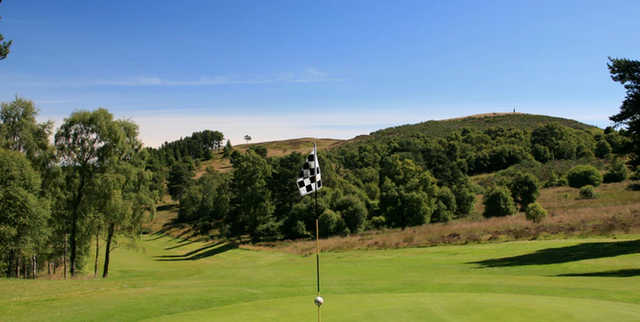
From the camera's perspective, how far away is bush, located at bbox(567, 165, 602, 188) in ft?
207

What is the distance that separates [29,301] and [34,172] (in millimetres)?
16022

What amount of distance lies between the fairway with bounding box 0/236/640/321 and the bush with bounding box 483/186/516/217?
77.8 ft

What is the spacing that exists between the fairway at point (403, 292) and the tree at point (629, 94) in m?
7.04

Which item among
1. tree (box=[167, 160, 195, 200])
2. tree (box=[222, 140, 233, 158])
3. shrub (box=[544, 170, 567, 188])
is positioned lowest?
shrub (box=[544, 170, 567, 188])

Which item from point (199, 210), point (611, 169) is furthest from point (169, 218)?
point (611, 169)

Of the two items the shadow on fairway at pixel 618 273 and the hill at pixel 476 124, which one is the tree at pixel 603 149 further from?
the shadow on fairway at pixel 618 273

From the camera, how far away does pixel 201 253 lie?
2044 inches

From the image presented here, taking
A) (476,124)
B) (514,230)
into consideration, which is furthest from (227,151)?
(514,230)

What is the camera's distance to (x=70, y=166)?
101ft

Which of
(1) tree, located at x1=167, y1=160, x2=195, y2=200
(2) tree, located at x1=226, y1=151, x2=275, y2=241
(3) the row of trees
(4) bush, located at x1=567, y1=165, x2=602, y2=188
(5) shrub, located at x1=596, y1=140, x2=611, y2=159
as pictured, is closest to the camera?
(3) the row of trees

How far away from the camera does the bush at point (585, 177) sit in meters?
63.2

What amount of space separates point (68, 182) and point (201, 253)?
23748 mm

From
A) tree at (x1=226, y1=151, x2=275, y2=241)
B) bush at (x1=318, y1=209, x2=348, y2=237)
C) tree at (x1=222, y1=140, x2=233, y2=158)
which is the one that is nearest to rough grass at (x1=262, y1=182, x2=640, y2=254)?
bush at (x1=318, y1=209, x2=348, y2=237)

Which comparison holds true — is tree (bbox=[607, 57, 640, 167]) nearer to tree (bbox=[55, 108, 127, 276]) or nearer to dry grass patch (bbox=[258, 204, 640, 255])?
dry grass patch (bbox=[258, 204, 640, 255])
